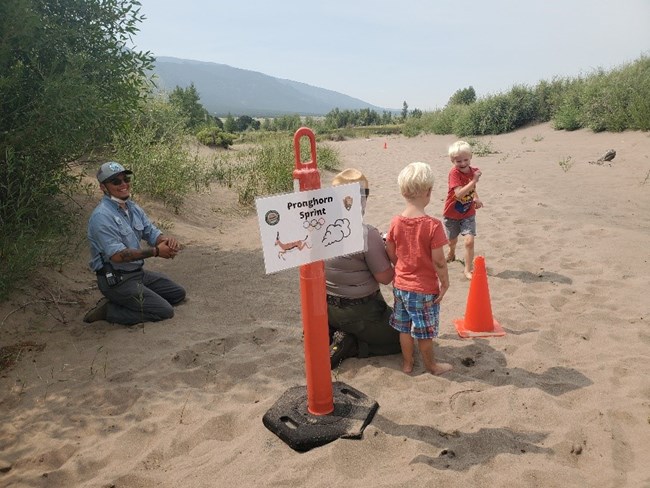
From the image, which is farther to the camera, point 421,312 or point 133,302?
point 133,302

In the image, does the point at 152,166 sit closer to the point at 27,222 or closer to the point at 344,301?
the point at 27,222

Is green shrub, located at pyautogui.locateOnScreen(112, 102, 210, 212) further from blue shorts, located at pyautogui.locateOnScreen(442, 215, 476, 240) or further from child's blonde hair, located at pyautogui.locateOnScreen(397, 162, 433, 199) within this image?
child's blonde hair, located at pyautogui.locateOnScreen(397, 162, 433, 199)

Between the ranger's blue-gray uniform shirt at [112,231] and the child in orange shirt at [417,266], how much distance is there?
256 centimetres

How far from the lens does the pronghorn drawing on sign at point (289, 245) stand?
231 centimetres

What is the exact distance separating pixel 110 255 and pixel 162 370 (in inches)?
51.2

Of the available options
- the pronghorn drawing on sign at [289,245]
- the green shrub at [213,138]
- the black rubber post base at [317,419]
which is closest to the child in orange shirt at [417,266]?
the black rubber post base at [317,419]

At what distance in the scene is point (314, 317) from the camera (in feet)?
8.76

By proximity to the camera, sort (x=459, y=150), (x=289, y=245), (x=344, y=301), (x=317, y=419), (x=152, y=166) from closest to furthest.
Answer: (x=289, y=245), (x=317, y=419), (x=344, y=301), (x=459, y=150), (x=152, y=166)

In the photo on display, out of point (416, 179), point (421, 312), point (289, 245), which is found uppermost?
point (416, 179)

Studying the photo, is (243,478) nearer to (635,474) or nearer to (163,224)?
(635,474)

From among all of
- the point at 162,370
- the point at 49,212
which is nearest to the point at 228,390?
the point at 162,370

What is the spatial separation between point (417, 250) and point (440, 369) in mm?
905

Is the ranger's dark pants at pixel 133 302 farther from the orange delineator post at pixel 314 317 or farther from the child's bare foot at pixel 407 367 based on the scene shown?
the child's bare foot at pixel 407 367

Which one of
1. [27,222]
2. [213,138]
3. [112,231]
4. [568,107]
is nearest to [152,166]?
[27,222]
